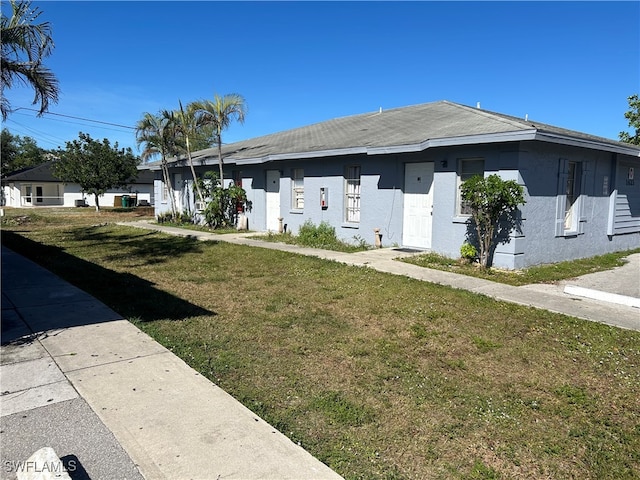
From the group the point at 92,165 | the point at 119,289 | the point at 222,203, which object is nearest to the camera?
the point at 119,289

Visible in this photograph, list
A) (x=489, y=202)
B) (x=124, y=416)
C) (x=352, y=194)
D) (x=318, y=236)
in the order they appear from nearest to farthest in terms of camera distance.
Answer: (x=124, y=416)
(x=489, y=202)
(x=352, y=194)
(x=318, y=236)

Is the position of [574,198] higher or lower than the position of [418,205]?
higher

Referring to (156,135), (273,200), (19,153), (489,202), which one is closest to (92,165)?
(156,135)

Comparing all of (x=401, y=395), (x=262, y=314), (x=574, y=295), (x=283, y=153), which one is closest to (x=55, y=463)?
(x=401, y=395)

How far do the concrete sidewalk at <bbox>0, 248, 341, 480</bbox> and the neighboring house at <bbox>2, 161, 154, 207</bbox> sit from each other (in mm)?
40867

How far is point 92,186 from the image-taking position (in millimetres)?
32719

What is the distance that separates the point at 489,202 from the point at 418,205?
271 centimetres

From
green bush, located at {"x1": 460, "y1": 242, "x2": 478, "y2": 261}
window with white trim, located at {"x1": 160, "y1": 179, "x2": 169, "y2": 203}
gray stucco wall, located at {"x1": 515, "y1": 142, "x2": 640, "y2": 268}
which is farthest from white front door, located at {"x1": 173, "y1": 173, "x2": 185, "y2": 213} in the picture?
gray stucco wall, located at {"x1": 515, "y1": 142, "x2": 640, "y2": 268}

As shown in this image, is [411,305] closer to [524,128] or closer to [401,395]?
[401,395]

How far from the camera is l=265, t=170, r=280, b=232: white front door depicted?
16.3m

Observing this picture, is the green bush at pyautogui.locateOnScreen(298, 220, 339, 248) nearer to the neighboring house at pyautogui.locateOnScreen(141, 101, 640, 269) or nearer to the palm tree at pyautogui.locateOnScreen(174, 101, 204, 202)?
the neighboring house at pyautogui.locateOnScreen(141, 101, 640, 269)

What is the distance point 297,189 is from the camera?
15.3 metres

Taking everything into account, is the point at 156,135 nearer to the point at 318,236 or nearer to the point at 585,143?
the point at 318,236

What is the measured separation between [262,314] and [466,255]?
5.49 m
